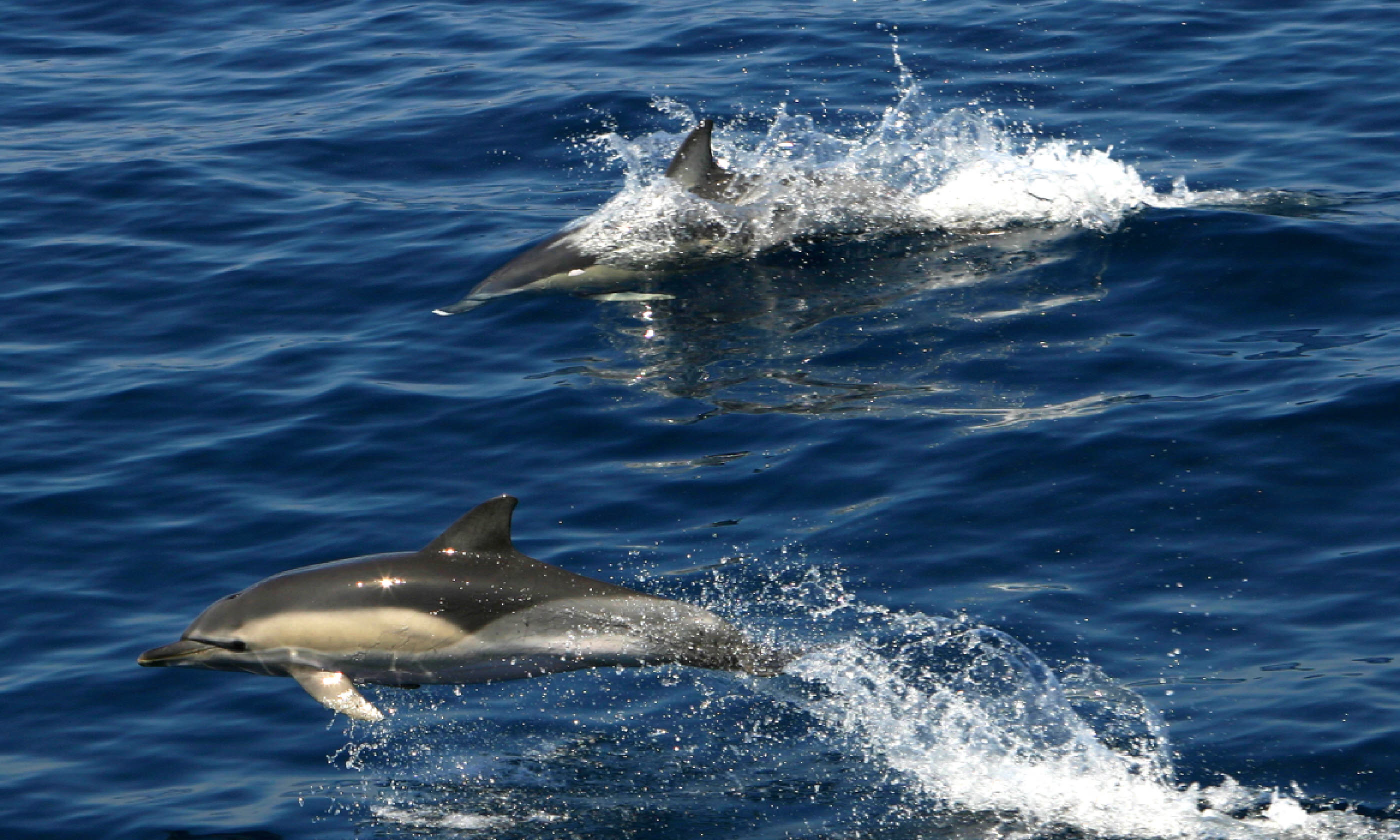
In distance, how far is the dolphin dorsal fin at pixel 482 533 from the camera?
838 cm

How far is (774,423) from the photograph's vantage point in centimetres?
1179

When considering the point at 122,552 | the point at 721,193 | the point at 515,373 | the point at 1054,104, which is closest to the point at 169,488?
the point at 122,552

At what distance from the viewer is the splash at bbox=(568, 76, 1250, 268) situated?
Result: 14.9 metres

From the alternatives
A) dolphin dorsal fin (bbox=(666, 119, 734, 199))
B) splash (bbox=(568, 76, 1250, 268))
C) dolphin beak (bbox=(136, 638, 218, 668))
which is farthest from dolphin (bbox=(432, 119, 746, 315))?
dolphin beak (bbox=(136, 638, 218, 668))

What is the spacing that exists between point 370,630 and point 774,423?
409cm

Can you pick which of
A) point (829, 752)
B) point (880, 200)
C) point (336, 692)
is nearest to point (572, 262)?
point (880, 200)

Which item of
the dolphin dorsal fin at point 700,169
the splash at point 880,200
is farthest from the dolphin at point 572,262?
the splash at point 880,200

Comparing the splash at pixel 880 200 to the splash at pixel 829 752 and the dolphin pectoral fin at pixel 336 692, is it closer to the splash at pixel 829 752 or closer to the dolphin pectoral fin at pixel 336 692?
the splash at pixel 829 752

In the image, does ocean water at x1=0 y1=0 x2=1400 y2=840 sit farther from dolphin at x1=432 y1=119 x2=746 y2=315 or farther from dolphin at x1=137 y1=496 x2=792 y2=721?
dolphin at x1=137 y1=496 x2=792 y2=721

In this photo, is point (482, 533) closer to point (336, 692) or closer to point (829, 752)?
point (336, 692)

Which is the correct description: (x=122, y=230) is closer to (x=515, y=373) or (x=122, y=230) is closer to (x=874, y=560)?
(x=515, y=373)

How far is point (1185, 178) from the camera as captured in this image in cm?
1572

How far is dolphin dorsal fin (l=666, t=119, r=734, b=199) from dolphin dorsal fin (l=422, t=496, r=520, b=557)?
686 cm

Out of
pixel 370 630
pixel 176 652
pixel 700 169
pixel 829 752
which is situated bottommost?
pixel 829 752
